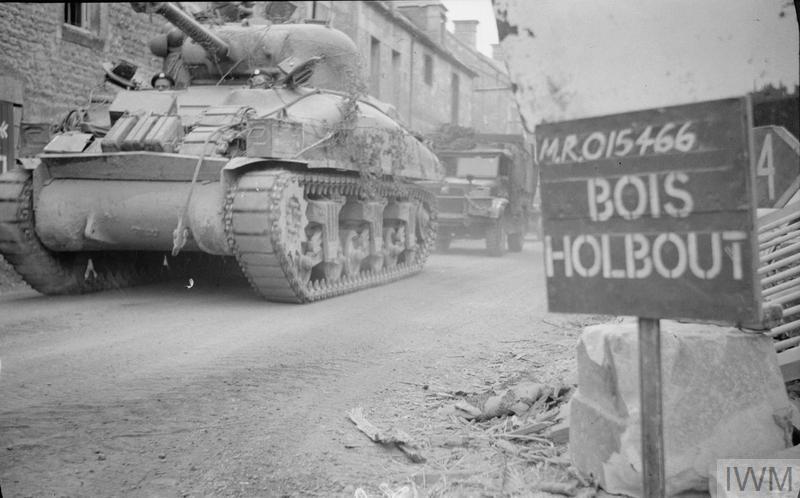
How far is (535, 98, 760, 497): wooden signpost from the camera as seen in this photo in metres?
1.80

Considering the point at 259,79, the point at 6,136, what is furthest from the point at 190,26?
the point at 6,136

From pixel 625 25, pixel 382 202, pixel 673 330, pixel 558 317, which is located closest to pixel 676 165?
pixel 625 25

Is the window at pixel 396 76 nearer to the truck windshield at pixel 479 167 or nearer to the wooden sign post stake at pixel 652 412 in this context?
the truck windshield at pixel 479 167

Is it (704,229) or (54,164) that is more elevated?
(54,164)

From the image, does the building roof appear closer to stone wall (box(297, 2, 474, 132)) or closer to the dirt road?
stone wall (box(297, 2, 474, 132))

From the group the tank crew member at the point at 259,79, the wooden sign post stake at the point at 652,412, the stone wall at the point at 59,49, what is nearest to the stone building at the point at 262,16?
the stone wall at the point at 59,49

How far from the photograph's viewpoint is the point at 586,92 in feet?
7.82

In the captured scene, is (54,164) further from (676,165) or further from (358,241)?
(676,165)

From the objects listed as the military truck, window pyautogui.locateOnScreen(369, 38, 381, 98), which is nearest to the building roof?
window pyautogui.locateOnScreen(369, 38, 381, 98)

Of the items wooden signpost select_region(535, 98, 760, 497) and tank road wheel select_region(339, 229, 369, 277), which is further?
tank road wheel select_region(339, 229, 369, 277)

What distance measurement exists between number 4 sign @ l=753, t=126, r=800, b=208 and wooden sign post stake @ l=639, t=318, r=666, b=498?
9.02 feet

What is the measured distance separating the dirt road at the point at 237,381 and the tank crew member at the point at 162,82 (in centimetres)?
257

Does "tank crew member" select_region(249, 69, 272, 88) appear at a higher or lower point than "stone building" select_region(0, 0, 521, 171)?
lower

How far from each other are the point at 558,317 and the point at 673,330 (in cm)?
412
